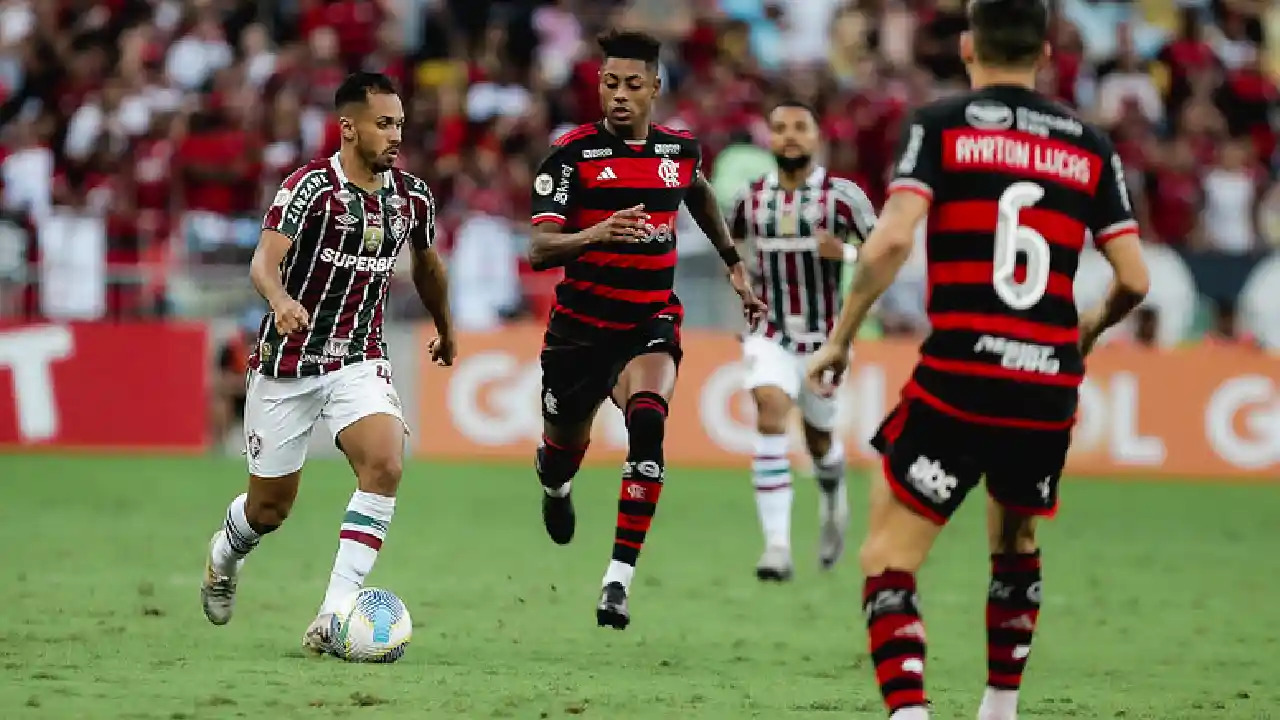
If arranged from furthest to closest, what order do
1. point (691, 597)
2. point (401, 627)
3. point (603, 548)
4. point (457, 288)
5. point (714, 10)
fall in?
point (714, 10) < point (457, 288) < point (603, 548) < point (691, 597) < point (401, 627)

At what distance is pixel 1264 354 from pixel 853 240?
8.94 metres

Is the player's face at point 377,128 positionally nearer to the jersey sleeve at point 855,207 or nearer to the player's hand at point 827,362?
the player's hand at point 827,362

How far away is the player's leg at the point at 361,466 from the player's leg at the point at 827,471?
459 centimetres

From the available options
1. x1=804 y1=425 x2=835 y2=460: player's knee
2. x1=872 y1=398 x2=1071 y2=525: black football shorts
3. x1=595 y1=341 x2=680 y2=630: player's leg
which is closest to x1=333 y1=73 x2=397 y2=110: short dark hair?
x1=595 y1=341 x2=680 y2=630: player's leg

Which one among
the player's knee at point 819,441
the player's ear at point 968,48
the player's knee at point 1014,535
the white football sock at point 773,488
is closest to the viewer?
the player's ear at point 968,48

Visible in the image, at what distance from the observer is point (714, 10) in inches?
1048

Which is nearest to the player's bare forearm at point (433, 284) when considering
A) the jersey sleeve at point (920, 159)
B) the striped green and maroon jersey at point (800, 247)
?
the jersey sleeve at point (920, 159)

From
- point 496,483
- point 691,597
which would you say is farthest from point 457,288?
point 691,597

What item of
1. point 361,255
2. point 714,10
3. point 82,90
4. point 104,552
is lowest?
point 104,552

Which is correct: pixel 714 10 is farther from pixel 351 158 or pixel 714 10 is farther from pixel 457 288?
pixel 351 158

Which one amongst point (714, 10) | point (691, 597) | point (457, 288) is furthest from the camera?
point (714, 10)

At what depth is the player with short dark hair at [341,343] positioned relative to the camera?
8898 mm

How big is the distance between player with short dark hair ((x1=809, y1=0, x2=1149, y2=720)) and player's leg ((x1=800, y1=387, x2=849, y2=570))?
6587 mm

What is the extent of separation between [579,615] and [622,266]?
5.89 ft
